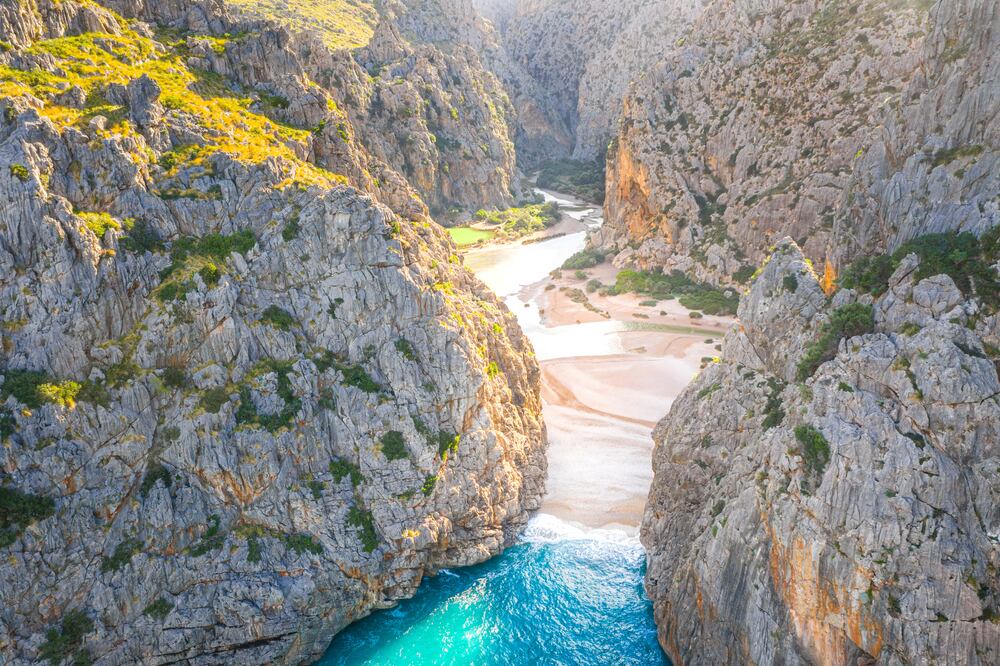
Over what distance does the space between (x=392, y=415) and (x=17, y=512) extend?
16566 mm

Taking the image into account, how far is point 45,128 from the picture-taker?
28984mm

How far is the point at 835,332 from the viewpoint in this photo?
983 inches

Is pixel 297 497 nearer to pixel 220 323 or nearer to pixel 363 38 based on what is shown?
pixel 220 323

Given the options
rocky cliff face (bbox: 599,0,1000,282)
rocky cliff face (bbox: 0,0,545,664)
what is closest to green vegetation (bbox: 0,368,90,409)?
rocky cliff face (bbox: 0,0,545,664)

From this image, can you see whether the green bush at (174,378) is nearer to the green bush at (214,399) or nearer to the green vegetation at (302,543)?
the green bush at (214,399)

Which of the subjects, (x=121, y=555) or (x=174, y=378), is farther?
(x=174, y=378)

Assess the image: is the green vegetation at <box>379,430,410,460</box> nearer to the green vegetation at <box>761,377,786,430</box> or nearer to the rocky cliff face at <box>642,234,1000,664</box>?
the rocky cliff face at <box>642,234,1000,664</box>

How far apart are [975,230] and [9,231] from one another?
1564 inches

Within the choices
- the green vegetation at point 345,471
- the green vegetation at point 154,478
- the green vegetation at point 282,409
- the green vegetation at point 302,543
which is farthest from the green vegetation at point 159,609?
the green vegetation at point 345,471

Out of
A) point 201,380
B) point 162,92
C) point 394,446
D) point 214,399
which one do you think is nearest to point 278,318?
point 201,380

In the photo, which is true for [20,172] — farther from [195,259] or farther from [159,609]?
[159,609]

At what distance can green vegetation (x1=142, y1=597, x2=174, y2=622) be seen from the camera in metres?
27.5

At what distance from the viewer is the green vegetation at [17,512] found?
1002 inches

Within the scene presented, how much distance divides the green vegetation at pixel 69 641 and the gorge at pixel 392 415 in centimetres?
12
